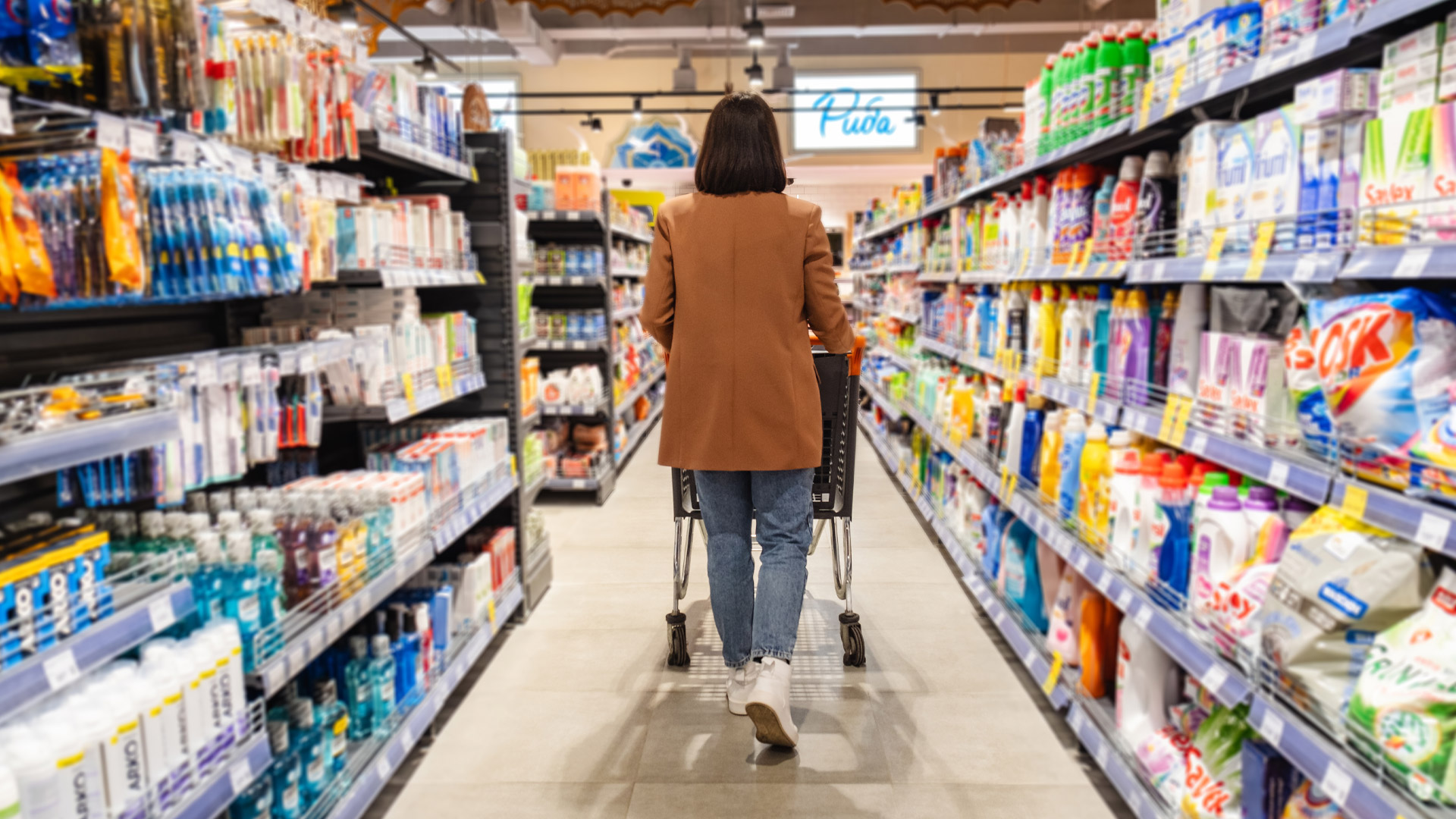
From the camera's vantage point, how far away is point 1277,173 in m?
1.97

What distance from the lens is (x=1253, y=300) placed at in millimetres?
2125

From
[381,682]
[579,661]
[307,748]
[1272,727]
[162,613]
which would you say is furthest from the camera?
[579,661]

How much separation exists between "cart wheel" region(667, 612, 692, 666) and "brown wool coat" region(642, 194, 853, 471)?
100cm

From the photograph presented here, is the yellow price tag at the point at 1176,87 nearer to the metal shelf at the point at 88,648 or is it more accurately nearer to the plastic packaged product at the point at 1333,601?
the plastic packaged product at the point at 1333,601

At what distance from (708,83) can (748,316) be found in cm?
1362

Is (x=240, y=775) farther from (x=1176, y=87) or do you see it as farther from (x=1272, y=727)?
(x=1176, y=87)

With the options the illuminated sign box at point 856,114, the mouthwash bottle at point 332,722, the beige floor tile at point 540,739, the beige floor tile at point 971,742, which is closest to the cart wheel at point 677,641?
the beige floor tile at point 540,739

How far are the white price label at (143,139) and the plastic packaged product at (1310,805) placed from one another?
237 centimetres

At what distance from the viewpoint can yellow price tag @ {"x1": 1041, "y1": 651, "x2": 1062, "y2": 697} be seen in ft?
9.53

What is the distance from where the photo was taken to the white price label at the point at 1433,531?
139 centimetres

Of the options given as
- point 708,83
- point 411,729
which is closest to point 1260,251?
point 411,729

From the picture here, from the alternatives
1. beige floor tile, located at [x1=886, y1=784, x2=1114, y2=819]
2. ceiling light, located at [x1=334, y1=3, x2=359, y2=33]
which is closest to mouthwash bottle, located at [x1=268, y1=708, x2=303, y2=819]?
beige floor tile, located at [x1=886, y1=784, x2=1114, y2=819]

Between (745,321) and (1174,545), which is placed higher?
(745,321)

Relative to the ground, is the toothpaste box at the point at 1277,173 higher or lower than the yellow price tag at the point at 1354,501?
higher
